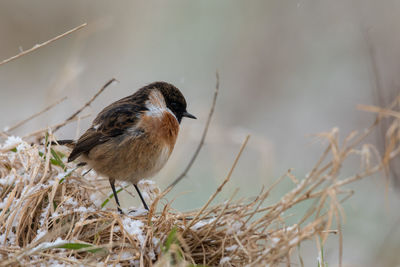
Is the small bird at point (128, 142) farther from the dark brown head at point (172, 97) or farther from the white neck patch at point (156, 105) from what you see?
the dark brown head at point (172, 97)

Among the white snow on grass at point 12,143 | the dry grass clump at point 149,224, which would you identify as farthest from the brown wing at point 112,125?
the dry grass clump at point 149,224

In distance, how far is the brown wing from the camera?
4410 mm

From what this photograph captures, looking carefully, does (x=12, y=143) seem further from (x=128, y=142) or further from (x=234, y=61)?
(x=234, y=61)

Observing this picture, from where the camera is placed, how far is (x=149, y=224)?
3.08 metres

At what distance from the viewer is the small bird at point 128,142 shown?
14.3 feet

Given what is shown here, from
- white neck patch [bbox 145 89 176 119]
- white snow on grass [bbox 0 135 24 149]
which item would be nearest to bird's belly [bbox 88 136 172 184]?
white neck patch [bbox 145 89 176 119]

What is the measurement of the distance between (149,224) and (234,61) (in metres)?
8.11

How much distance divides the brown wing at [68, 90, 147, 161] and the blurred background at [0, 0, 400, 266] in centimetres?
279

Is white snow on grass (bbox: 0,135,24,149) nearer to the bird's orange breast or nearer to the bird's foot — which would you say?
the bird's foot

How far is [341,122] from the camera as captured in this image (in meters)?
9.01

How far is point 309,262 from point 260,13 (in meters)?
6.81

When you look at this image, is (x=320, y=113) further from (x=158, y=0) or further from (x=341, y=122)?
(x=158, y=0)

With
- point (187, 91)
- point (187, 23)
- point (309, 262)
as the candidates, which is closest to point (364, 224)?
point (309, 262)

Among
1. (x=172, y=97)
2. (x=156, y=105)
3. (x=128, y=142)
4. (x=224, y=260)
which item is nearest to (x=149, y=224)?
(x=224, y=260)
